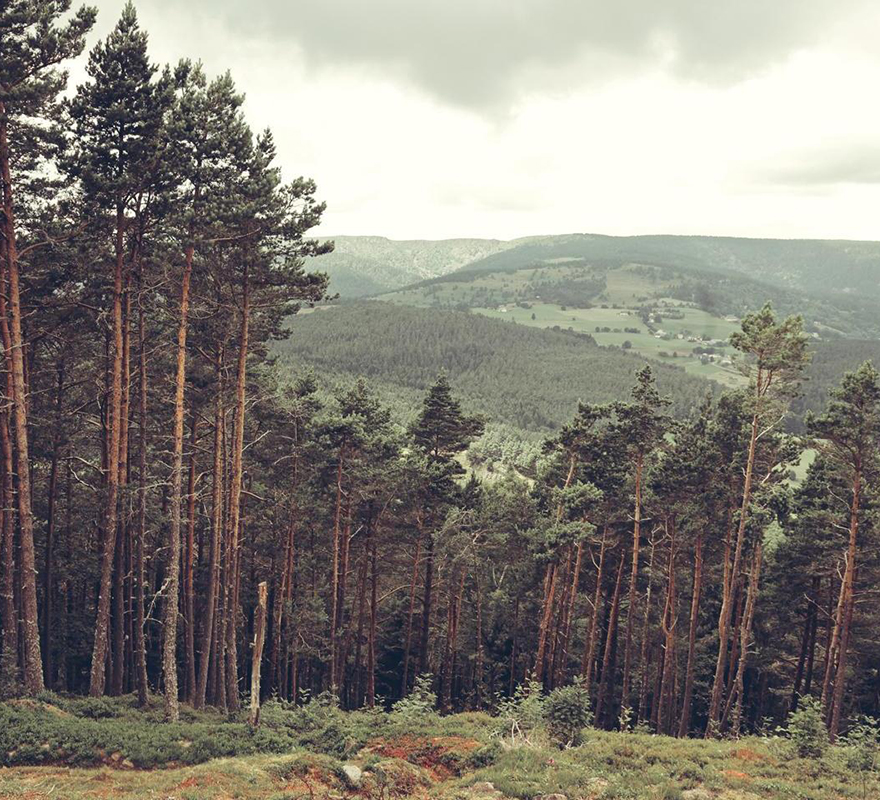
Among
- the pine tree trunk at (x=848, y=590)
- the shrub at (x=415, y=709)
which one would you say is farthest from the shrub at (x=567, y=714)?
the pine tree trunk at (x=848, y=590)

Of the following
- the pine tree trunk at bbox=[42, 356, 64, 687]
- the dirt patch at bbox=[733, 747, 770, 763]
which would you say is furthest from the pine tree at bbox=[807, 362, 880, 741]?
the pine tree trunk at bbox=[42, 356, 64, 687]

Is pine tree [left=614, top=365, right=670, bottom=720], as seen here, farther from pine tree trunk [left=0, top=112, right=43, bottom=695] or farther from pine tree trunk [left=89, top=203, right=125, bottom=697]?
pine tree trunk [left=0, top=112, right=43, bottom=695]

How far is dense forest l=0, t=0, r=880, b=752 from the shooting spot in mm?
17828

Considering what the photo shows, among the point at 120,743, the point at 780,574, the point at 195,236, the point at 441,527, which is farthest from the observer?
the point at 780,574

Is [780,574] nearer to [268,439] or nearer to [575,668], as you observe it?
[575,668]

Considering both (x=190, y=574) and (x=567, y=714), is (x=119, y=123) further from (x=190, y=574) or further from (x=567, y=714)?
(x=567, y=714)

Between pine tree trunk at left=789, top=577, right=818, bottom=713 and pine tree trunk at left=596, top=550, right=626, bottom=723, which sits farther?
pine tree trunk at left=789, top=577, right=818, bottom=713

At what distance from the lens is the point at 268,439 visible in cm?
3053

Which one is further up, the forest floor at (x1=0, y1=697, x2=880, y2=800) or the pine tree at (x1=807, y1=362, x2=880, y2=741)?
the pine tree at (x1=807, y1=362, x2=880, y2=741)

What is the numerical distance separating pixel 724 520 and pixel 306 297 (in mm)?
21665

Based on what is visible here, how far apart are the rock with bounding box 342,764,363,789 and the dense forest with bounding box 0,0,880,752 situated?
4789 mm

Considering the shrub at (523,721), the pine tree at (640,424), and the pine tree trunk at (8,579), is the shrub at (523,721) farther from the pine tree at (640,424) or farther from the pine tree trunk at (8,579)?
the pine tree trunk at (8,579)

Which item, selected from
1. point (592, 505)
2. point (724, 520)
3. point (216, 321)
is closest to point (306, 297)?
point (216, 321)

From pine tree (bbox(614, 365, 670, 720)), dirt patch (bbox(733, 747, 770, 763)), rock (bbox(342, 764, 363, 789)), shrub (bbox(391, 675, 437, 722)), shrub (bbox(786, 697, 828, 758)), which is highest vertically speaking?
pine tree (bbox(614, 365, 670, 720))
